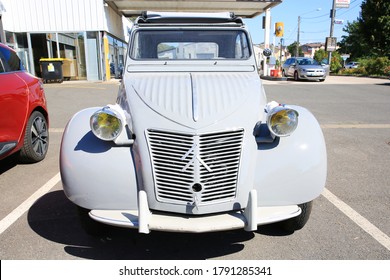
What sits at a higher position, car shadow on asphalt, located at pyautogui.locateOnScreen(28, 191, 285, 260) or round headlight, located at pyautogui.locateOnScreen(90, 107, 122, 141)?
round headlight, located at pyautogui.locateOnScreen(90, 107, 122, 141)

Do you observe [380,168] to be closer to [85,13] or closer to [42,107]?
[42,107]

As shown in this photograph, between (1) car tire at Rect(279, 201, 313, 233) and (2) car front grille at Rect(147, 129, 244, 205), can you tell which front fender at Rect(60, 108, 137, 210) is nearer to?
(2) car front grille at Rect(147, 129, 244, 205)

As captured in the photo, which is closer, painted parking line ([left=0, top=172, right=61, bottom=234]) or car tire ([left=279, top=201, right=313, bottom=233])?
car tire ([left=279, top=201, right=313, bottom=233])

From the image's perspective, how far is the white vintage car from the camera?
2.53 meters

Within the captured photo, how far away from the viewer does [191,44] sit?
4.05 metres

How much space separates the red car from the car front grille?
8.51 ft

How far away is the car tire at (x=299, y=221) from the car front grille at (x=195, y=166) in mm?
807

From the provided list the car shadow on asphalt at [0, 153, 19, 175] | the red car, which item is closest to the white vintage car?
the red car

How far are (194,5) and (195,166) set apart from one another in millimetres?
21681

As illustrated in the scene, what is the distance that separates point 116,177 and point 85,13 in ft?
62.2

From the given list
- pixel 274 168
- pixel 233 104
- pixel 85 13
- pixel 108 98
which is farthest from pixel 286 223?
pixel 85 13

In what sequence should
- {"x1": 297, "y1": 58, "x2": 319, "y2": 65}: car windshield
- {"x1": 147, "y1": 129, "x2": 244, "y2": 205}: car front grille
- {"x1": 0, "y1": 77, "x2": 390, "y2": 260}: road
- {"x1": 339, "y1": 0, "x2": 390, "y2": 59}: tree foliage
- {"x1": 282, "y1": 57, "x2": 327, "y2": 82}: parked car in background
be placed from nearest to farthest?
{"x1": 147, "y1": 129, "x2": 244, "y2": 205}: car front grille
{"x1": 0, "y1": 77, "x2": 390, "y2": 260}: road
{"x1": 282, "y1": 57, "x2": 327, "y2": 82}: parked car in background
{"x1": 297, "y1": 58, "x2": 319, "y2": 65}: car windshield
{"x1": 339, "y1": 0, "x2": 390, "y2": 59}: tree foliage

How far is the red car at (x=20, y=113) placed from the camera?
428cm

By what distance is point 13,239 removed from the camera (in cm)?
308
